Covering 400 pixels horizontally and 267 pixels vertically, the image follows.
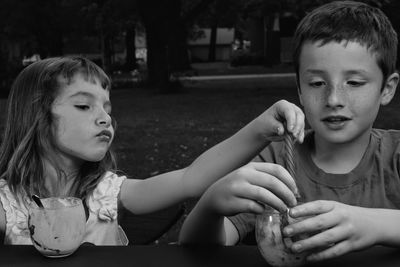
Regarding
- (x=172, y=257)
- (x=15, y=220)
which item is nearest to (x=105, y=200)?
(x=15, y=220)

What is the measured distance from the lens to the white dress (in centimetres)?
189

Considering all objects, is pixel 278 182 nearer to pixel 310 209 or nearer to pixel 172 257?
pixel 310 209

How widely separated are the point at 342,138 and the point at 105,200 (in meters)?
0.82

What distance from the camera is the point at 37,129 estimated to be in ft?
6.49

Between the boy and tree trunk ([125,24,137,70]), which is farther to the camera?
tree trunk ([125,24,137,70])

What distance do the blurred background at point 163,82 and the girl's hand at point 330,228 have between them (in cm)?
87

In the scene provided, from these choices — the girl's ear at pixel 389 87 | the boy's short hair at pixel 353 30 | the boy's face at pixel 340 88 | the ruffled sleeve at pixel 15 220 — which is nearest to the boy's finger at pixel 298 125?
the boy's face at pixel 340 88

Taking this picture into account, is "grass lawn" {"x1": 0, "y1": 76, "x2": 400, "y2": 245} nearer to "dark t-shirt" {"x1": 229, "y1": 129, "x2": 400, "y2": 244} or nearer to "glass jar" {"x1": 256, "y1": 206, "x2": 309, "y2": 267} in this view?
"dark t-shirt" {"x1": 229, "y1": 129, "x2": 400, "y2": 244}

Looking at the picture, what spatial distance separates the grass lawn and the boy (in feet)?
7.99

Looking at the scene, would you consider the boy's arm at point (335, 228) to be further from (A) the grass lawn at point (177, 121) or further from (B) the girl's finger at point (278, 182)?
(A) the grass lawn at point (177, 121)

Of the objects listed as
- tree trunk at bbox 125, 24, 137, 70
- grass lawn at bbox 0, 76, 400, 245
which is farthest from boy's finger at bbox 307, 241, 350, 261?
tree trunk at bbox 125, 24, 137, 70

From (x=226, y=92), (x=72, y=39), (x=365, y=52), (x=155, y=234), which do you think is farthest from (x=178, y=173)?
(x=72, y=39)

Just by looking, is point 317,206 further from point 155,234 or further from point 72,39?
point 72,39

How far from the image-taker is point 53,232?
1.40 metres
